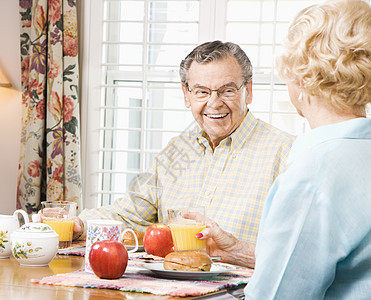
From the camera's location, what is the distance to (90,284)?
1.24 m

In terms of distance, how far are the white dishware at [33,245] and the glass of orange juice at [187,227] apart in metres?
0.32

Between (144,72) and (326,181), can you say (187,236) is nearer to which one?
(326,181)

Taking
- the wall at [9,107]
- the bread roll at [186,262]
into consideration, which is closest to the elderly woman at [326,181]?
the bread roll at [186,262]

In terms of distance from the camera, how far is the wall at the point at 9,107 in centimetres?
353

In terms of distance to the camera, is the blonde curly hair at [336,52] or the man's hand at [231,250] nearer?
the blonde curly hair at [336,52]

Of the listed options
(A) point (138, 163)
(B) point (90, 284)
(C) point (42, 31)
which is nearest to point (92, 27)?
(C) point (42, 31)

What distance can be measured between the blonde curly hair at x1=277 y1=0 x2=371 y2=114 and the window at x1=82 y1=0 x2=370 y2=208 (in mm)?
2282

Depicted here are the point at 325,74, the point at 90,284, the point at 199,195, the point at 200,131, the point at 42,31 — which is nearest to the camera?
the point at 325,74

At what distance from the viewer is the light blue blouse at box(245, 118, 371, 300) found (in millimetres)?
866

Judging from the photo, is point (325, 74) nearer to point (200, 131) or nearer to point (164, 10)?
point (200, 131)

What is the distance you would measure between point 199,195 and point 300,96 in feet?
3.62

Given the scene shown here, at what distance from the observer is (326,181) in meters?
0.87

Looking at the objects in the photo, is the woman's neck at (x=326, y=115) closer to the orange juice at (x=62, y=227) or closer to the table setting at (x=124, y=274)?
the table setting at (x=124, y=274)

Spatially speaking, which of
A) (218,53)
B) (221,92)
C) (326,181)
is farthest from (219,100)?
(326,181)
